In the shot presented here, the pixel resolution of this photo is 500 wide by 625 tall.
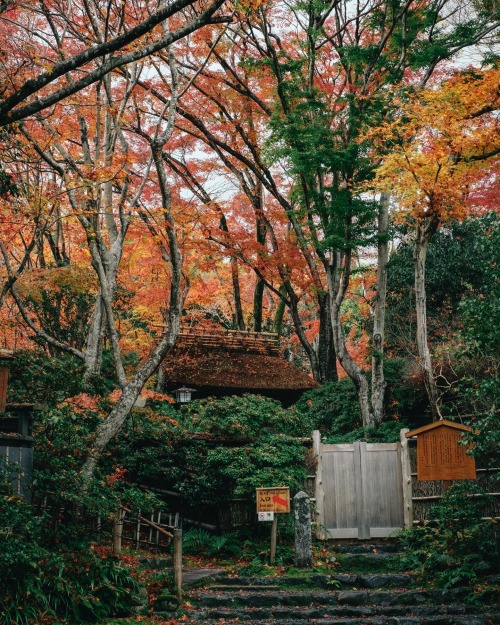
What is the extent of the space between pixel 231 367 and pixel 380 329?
18.8 feet

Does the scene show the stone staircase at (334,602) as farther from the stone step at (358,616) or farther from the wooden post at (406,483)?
the wooden post at (406,483)

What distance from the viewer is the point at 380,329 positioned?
61.4 ft

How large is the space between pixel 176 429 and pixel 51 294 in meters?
7.20

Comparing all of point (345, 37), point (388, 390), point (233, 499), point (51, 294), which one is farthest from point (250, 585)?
point (345, 37)

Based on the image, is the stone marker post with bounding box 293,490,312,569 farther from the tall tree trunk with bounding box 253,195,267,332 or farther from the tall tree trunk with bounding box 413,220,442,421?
the tall tree trunk with bounding box 253,195,267,332

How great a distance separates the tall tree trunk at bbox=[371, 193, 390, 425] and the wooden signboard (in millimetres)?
5799

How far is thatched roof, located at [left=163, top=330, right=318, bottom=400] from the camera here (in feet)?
70.6

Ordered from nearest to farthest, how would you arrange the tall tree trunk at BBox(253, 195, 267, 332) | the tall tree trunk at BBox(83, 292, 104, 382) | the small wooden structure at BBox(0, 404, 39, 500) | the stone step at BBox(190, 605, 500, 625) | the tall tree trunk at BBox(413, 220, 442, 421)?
the small wooden structure at BBox(0, 404, 39, 500), the stone step at BBox(190, 605, 500, 625), the tall tree trunk at BBox(83, 292, 104, 382), the tall tree trunk at BBox(413, 220, 442, 421), the tall tree trunk at BBox(253, 195, 267, 332)

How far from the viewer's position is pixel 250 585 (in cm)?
1206

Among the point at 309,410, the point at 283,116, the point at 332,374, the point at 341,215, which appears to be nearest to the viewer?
the point at 341,215

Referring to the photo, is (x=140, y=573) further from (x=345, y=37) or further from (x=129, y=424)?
(x=345, y=37)

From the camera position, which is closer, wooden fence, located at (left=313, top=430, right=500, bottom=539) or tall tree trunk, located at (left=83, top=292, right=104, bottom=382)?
tall tree trunk, located at (left=83, top=292, right=104, bottom=382)

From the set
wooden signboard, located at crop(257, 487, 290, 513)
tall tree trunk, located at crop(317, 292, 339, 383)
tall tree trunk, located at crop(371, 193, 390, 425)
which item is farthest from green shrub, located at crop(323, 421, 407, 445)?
tall tree trunk, located at crop(317, 292, 339, 383)

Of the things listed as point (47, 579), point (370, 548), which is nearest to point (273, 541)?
point (370, 548)
